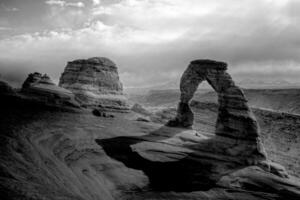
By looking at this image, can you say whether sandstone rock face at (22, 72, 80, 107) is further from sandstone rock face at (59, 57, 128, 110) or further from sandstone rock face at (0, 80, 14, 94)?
sandstone rock face at (59, 57, 128, 110)

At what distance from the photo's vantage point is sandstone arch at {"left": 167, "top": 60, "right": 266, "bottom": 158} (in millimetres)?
23453

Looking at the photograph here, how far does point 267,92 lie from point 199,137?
455 ft

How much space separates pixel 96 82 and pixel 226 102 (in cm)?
3528

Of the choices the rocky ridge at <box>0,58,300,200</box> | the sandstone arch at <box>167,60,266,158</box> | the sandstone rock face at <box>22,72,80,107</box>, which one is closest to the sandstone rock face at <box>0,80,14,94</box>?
the sandstone rock face at <box>22,72,80,107</box>

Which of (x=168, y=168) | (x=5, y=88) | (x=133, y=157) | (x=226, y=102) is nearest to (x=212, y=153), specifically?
(x=168, y=168)

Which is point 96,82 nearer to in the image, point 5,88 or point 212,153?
point 5,88

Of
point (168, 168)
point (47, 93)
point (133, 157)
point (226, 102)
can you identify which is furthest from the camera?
point (226, 102)

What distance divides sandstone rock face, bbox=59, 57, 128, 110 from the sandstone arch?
26137 mm

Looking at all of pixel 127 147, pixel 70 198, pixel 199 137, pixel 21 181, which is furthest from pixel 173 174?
pixel 21 181

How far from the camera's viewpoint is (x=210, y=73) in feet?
84.3

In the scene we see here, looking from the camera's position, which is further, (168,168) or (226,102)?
(226,102)

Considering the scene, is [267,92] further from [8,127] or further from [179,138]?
[8,127]

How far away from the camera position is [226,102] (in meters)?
24.6

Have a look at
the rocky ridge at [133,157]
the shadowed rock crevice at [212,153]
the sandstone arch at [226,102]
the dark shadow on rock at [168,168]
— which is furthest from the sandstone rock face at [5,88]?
the sandstone arch at [226,102]
